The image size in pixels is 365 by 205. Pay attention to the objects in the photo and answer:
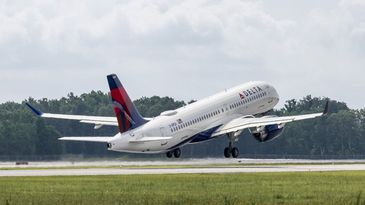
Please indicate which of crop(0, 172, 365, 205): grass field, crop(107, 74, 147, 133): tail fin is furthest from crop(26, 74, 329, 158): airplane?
crop(0, 172, 365, 205): grass field

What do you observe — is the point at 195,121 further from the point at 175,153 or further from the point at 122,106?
the point at 122,106

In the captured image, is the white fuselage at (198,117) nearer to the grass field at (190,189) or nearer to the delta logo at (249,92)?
the delta logo at (249,92)

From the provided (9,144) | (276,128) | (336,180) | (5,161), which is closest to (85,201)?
(336,180)

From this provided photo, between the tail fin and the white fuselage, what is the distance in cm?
69

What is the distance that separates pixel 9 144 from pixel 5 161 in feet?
80.2

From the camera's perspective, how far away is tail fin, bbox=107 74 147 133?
108500 millimetres

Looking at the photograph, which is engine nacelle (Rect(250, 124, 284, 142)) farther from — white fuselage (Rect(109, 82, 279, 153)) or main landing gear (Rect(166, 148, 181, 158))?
main landing gear (Rect(166, 148, 181, 158))

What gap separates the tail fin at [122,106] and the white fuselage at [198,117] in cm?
69

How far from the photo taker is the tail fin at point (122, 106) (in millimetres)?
108500

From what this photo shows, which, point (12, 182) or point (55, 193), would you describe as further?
point (12, 182)

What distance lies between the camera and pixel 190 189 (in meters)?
75.5

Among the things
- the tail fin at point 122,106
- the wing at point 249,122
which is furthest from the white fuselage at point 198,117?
the tail fin at point 122,106

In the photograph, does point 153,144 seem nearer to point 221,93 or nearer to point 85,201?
point 221,93

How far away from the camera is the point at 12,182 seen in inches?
3307
